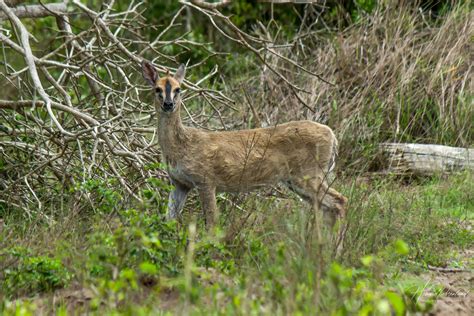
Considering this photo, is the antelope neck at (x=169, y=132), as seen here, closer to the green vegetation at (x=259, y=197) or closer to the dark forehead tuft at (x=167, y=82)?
the green vegetation at (x=259, y=197)

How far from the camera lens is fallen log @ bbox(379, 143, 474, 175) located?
10617 millimetres

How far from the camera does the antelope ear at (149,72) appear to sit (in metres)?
7.64

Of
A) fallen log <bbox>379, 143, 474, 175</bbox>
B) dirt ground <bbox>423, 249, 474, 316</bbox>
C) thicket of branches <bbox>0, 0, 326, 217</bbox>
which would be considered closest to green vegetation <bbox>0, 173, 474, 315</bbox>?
dirt ground <bbox>423, 249, 474, 316</bbox>

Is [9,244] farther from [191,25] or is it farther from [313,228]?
[191,25]

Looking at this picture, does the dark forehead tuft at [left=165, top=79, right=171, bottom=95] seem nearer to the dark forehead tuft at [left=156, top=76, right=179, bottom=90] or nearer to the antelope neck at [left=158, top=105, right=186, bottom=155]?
the dark forehead tuft at [left=156, top=76, right=179, bottom=90]

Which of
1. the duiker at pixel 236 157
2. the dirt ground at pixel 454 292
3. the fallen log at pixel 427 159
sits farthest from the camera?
the fallen log at pixel 427 159

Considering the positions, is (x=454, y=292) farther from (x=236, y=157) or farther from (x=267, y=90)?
(x=267, y=90)

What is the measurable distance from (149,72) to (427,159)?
14.1 ft

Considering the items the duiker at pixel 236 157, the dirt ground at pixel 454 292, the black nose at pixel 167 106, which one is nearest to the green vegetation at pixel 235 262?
the dirt ground at pixel 454 292

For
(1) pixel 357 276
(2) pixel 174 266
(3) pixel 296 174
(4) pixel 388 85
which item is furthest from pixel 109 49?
(4) pixel 388 85

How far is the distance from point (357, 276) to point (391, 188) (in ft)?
14.1

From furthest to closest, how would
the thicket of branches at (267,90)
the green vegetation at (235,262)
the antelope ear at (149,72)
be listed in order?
the thicket of branches at (267,90)
the antelope ear at (149,72)
the green vegetation at (235,262)

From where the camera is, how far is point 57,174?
26.8 ft

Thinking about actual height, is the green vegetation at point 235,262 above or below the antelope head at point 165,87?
below
